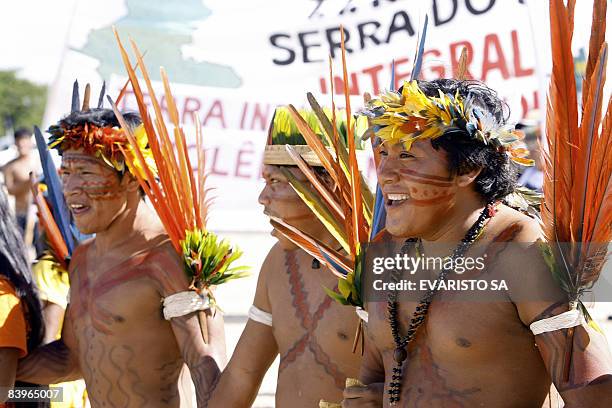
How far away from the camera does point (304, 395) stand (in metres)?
3.51

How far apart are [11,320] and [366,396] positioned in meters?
1.83

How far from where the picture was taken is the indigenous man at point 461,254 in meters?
2.62

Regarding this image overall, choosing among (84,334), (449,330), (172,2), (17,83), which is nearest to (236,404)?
(84,334)

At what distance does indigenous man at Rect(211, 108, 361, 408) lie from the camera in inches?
137

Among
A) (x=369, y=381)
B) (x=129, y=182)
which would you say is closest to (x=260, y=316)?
(x=369, y=381)

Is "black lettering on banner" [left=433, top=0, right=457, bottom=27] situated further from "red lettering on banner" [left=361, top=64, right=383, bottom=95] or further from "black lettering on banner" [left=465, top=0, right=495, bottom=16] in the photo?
"red lettering on banner" [left=361, top=64, right=383, bottom=95]

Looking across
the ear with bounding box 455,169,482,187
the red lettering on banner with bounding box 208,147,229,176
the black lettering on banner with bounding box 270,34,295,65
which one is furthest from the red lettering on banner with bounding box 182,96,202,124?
the ear with bounding box 455,169,482,187

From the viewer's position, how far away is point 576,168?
261 cm

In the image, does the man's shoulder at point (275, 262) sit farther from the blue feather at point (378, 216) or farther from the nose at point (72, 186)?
the nose at point (72, 186)

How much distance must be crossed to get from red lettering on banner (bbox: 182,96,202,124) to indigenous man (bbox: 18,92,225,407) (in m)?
2.75

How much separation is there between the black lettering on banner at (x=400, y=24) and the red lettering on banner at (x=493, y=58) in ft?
1.64

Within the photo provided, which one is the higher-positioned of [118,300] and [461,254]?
[461,254]

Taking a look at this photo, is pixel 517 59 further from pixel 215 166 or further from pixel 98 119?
pixel 98 119

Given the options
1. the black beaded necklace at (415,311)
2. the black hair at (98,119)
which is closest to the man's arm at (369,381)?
the black beaded necklace at (415,311)
